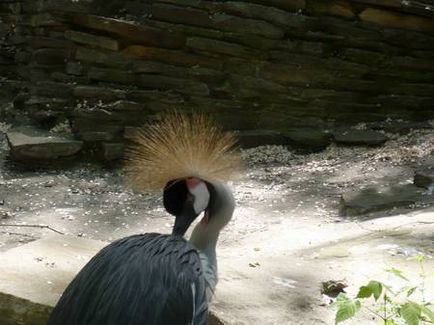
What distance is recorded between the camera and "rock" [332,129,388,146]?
6.26 m

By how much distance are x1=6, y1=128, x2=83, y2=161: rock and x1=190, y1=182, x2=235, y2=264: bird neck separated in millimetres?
4126

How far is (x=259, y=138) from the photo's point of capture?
6508 mm

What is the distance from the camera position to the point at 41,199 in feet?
17.0

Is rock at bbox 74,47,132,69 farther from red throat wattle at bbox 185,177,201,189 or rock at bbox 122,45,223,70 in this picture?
red throat wattle at bbox 185,177,201,189

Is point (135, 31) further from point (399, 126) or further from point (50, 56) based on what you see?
point (399, 126)

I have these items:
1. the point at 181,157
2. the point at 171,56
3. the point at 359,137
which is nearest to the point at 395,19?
the point at 359,137

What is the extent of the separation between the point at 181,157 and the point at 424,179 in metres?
3.25

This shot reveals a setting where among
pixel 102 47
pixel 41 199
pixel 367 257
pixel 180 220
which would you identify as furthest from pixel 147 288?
pixel 102 47

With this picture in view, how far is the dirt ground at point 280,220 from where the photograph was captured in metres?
2.57

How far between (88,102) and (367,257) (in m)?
4.15

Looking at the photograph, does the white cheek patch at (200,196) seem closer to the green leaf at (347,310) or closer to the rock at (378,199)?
the green leaf at (347,310)

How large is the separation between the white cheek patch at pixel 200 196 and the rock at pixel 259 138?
4389 millimetres

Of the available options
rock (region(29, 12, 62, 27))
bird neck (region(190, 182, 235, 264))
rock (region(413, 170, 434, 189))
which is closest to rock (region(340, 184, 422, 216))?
rock (region(413, 170, 434, 189))

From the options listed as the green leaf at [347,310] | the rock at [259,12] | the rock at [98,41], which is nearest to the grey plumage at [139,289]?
the green leaf at [347,310]
